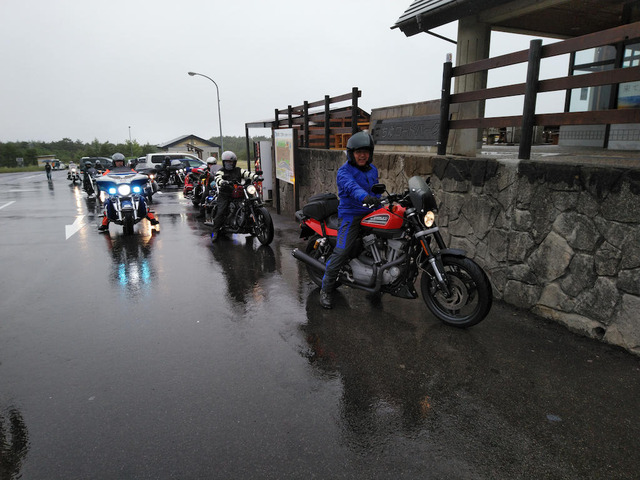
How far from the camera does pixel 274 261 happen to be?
7680mm

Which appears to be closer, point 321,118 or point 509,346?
point 509,346

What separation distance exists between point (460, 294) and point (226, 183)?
627 centimetres

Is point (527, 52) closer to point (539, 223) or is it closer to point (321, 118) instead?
point (539, 223)

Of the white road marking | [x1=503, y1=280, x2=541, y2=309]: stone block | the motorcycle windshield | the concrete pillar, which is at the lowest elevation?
the white road marking

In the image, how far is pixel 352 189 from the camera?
4.75 meters

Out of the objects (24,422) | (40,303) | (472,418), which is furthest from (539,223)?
(40,303)

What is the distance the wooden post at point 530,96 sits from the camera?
15.9 ft

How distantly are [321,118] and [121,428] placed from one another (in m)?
9.60

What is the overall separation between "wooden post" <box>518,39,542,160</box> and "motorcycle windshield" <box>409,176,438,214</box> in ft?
4.83

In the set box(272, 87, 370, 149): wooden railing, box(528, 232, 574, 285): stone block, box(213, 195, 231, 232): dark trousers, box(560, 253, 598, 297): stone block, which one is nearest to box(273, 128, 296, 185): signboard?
box(272, 87, 370, 149): wooden railing

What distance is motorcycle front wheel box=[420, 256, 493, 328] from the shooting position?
4195 millimetres

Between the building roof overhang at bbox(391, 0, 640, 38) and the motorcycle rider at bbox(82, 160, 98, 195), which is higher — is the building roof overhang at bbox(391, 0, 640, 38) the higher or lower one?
the higher one

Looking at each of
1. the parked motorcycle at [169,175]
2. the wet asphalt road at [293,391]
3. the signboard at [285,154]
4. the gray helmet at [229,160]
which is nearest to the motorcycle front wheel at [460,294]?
the wet asphalt road at [293,391]

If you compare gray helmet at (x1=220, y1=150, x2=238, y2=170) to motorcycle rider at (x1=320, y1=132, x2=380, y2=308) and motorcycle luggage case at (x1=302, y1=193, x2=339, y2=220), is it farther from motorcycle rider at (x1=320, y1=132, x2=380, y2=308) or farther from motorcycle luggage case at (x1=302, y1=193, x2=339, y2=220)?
motorcycle rider at (x1=320, y1=132, x2=380, y2=308)
